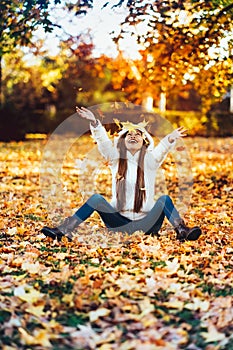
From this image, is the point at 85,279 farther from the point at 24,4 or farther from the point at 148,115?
the point at 148,115

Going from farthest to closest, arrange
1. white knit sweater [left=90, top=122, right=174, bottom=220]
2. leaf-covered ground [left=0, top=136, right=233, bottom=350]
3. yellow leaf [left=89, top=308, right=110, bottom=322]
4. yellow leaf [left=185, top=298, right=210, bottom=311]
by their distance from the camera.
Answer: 1. white knit sweater [left=90, top=122, right=174, bottom=220]
2. yellow leaf [left=185, top=298, right=210, bottom=311]
3. yellow leaf [left=89, top=308, right=110, bottom=322]
4. leaf-covered ground [left=0, top=136, right=233, bottom=350]

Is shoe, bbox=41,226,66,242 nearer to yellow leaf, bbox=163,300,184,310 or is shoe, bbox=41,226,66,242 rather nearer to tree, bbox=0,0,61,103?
yellow leaf, bbox=163,300,184,310

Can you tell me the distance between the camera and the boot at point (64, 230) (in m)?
5.26

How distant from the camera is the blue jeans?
5.29 m

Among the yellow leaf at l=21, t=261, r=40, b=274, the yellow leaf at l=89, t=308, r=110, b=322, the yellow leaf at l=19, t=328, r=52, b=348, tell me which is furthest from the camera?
the yellow leaf at l=21, t=261, r=40, b=274

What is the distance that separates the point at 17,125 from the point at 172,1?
1510cm

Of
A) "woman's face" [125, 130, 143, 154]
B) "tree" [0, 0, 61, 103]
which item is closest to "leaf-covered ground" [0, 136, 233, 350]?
"woman's face" [125, 130, 143, 154]

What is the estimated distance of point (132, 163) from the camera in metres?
5.48

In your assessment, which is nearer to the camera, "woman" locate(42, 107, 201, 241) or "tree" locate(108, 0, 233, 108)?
"woman" locate(42, 107, 201, 241)

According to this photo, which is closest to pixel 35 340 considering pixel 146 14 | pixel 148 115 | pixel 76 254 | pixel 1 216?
pixel 76 254

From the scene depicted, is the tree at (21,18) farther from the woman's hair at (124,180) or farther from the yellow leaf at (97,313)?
the yellow leaf at (97,313)

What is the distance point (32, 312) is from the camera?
3.57 m

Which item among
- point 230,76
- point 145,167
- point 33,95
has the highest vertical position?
point 33,95

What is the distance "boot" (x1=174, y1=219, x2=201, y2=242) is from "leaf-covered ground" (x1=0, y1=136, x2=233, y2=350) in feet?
0.24
